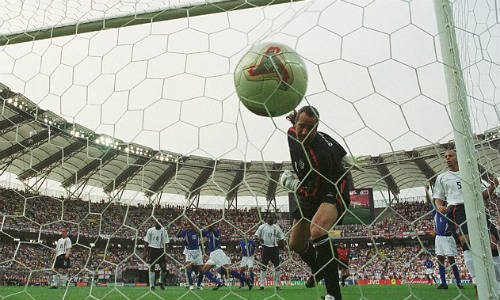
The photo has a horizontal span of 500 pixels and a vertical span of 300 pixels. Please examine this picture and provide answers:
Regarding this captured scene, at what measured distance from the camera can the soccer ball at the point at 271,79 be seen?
270cm

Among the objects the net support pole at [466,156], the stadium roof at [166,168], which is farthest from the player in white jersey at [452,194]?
the stadium roof at [166,168]

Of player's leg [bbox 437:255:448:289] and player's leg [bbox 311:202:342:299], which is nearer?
player's leg [bbox 311:202:342:299]

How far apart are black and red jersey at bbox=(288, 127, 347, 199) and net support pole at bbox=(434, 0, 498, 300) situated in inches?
31.3

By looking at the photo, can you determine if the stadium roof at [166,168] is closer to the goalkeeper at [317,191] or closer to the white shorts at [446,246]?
the white shorts at [446,246]

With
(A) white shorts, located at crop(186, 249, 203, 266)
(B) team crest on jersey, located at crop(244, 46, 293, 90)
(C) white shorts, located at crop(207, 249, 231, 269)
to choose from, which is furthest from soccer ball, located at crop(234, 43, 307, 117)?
(A) white shorts, located at crop(186, 249, 203, 266)

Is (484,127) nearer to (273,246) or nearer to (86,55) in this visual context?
(86,55)

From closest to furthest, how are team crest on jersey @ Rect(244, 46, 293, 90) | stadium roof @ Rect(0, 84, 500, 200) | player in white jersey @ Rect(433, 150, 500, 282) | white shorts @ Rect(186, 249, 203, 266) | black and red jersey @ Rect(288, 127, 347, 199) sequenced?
team crest on jersey @ Rect(244, 46, 293, 90) < black and red jersey @ Rect(288, 127, 347, 199) < player in white jersey @ Rect(433, 150, 500, 282) < white shorts @ Rect(186, 249, 203, 266) < stadium roof @ Rect(0, 84, 500, 200)

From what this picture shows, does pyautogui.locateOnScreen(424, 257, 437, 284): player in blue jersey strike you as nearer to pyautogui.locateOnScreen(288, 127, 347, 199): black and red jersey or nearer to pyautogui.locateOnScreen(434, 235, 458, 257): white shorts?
pyautogui.locateOnScreen(434, 235, 458, 257): white shorts

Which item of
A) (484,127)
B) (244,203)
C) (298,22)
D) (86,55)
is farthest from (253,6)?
(244,203)

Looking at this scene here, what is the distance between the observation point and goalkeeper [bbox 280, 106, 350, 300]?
2.61 meters

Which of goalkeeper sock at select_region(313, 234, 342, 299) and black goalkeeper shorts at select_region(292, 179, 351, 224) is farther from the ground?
black goalkeeper shorts at select_region(292, 179, 351, 224)

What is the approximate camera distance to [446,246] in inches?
219

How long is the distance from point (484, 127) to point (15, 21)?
4766mm

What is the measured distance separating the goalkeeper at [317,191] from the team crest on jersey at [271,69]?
254mm
